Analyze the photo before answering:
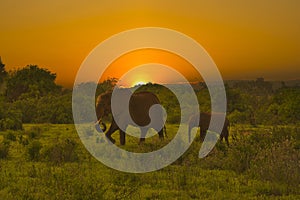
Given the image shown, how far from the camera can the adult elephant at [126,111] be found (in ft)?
47.9

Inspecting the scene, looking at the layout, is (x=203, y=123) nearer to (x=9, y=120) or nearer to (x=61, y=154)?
(x=61, y=154)

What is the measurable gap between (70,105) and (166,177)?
86.3 ft

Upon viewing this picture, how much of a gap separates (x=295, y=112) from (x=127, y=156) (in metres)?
21.8

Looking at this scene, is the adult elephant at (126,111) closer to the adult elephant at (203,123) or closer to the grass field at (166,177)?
the adult elephant at (203,123)

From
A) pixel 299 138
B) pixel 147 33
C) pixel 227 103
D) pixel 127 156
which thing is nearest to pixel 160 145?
pixel 127 156

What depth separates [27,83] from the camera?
51.7 m

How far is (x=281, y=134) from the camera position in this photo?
12297 millimetres

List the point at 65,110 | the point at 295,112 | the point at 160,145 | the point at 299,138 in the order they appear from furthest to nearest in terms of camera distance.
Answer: the point at 65,110 < the point at 295,112 < the point at 299,138 < the point at 160,145

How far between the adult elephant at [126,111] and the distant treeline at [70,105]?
32.4ft

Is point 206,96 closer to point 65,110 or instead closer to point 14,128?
point 65,110

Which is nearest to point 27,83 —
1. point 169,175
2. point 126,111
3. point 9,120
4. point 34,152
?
point 9,120

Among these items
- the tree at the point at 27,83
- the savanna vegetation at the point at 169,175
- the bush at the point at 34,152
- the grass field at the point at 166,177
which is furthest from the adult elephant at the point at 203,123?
the tree at the point at 27,83

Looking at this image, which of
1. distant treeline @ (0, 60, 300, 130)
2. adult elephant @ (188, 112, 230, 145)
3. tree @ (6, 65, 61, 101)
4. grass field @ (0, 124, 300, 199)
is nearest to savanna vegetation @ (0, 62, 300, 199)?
grass field @ (0, 124, 300, 199)

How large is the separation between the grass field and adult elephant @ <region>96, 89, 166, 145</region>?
3565 millimetres
